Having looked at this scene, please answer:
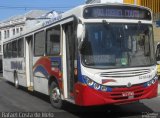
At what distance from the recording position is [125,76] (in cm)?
1045

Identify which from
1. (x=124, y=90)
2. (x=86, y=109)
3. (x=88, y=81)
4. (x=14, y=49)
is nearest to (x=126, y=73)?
(x=124, y=90)

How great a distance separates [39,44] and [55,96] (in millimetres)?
2623

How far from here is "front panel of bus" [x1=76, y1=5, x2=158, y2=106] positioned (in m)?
10.2

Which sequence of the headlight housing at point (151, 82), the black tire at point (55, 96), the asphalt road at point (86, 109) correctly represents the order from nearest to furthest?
1. the headlight housing at point (151, 82)
2. the asphalt road at point (86, 109)
3. the black tire at point (55, 96)

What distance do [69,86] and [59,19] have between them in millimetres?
2114

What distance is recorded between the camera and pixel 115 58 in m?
10.5

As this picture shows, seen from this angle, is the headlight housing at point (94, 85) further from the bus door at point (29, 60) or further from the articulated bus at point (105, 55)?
the bus door at point (29, 60)

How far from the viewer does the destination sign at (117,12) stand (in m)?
10.5

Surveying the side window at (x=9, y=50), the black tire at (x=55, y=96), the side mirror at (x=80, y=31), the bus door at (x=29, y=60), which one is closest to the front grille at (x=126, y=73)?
the side mirror at (x=80, y=31)

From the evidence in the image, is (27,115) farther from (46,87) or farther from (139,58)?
(139,58)

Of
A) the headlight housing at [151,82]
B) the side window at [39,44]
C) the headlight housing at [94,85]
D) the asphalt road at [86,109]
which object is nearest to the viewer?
the headlight housing at [94,85]

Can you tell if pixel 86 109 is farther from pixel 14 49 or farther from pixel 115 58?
pixel 14 49

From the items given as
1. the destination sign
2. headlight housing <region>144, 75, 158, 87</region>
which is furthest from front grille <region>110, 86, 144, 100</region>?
the destination sign

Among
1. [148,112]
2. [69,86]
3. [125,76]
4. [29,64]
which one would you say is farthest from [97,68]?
[29,64]
